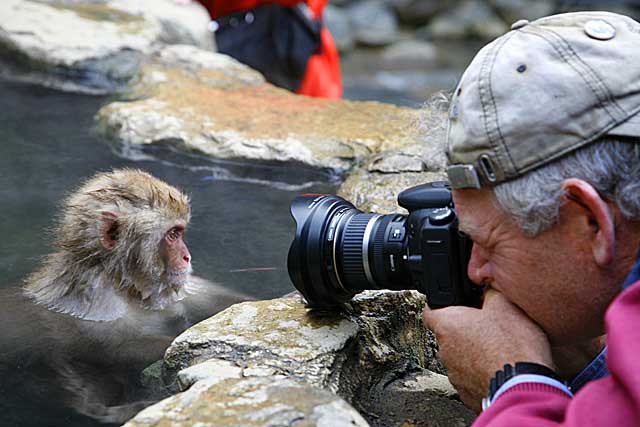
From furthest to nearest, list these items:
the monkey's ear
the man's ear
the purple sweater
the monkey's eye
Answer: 1. the monkey's eye
2. the monkey's ear
3. the man's ear
4. the purple sweater

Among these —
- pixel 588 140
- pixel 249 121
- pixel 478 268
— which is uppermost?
pixel 588 140

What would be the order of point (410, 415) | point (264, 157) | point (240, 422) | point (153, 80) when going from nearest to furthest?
point (240, 422) < point (410, 415) < point (264, 157) < point (153, 80)

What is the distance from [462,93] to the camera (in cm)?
200

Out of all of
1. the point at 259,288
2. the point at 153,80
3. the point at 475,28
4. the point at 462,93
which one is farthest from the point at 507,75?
the point at 475,28

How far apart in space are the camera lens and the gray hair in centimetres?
50

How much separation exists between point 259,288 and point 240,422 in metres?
1.52

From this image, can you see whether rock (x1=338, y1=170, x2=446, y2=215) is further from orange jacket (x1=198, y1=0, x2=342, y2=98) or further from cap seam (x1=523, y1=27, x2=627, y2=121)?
orange jacket (x1=198, y1=0, x2=342, y2=98)

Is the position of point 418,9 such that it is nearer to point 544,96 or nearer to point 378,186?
point 378,186

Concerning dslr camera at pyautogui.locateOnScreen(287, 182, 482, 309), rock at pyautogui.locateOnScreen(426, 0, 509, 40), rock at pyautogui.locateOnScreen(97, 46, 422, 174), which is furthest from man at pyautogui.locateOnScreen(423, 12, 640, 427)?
rock at pyautogui.locateOnScreen(426, 0, 509, 40)

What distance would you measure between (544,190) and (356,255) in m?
0.68

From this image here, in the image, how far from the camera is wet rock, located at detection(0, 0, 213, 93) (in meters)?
5.36

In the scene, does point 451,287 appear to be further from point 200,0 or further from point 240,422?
point 200,0

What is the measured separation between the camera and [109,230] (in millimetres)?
3182

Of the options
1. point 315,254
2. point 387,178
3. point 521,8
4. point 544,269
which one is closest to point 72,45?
point 387,178
